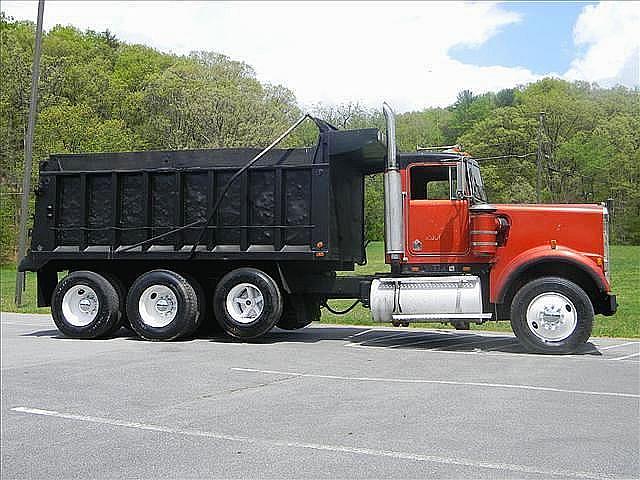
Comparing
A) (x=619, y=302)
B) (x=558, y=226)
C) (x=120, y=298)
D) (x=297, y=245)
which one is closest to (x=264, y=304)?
(x=297, y=245)

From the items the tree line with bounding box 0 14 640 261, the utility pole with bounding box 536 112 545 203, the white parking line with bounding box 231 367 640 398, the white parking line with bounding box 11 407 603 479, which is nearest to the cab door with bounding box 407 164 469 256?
the white parking line with bounding box 231 367 640 398

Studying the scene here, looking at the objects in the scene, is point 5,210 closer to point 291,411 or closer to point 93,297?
point 93,297

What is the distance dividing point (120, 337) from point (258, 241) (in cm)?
328

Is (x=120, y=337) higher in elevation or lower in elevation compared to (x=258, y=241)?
lower

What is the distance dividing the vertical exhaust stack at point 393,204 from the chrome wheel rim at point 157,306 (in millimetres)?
3811

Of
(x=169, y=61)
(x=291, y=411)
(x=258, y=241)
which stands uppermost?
(x=169, y=61)

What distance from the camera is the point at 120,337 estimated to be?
15.0 meters

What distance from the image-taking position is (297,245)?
1351cm

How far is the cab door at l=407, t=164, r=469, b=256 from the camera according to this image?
42.1ft

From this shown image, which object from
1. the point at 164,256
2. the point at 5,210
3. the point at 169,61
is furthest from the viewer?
the point at 169,61

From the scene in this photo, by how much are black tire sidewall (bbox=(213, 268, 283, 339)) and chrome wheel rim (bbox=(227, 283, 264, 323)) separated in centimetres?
6

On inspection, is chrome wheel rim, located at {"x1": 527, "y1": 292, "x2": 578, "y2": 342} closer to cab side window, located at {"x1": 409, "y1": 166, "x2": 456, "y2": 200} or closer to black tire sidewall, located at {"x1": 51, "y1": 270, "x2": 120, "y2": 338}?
cab side window, located at {"x1": 409, "y1": 166, "x2": 456, "y2": 200}

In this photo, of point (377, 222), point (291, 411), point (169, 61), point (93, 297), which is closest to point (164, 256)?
point (93, 297)

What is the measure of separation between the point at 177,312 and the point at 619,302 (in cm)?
1092
